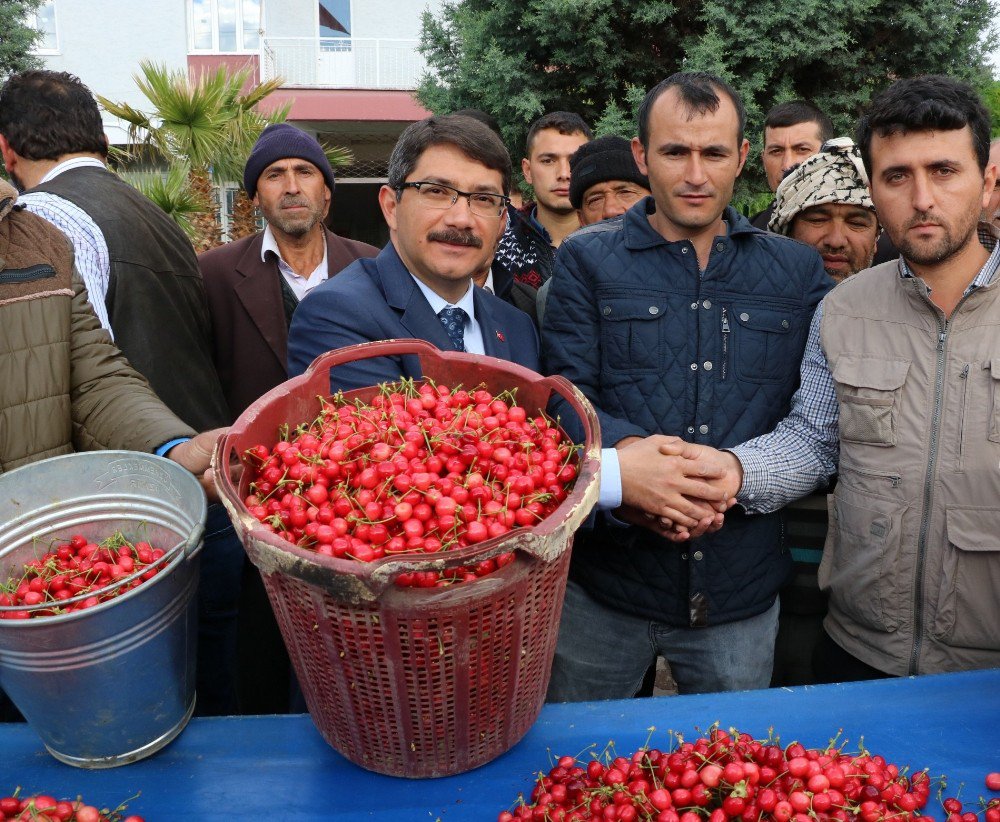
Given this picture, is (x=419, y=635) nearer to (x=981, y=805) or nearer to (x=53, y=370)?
(x=981, y=805)

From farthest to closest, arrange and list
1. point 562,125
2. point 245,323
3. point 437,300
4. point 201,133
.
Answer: point 201,133
point 562,125
point 245,323
point 437,300

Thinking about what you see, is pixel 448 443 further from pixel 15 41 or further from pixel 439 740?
pixel 15 41

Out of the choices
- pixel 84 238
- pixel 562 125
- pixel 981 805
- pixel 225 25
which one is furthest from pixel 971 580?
pixel 225 25

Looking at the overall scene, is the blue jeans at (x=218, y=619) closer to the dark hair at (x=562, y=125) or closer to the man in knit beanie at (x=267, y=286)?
the man in knit beanie at (x=267, y=286)

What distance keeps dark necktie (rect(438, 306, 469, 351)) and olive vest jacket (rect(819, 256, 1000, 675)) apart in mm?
1134

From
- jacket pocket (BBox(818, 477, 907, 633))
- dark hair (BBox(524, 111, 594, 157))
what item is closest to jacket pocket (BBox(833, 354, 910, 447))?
jacket pocket (BBox(818, 477, 907, 633))

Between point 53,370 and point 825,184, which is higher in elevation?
point 825,184

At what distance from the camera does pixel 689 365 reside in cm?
257

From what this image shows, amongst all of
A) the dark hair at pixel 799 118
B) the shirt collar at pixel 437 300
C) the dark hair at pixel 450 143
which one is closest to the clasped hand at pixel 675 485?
the shirt collar at pixel 437 300

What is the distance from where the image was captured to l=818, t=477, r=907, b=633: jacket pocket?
2344mm

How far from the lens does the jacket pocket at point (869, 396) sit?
2334mm

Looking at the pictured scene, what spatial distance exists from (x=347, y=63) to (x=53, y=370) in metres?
16.0

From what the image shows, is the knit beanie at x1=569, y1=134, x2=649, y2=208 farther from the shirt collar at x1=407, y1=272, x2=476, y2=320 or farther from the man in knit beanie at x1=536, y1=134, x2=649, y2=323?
the shirt collar at x1=407, y1=272, x2=476, y2=320

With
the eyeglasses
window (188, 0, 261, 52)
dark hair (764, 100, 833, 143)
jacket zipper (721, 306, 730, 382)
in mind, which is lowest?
jacket zipper (721, 306, 730, 382)
